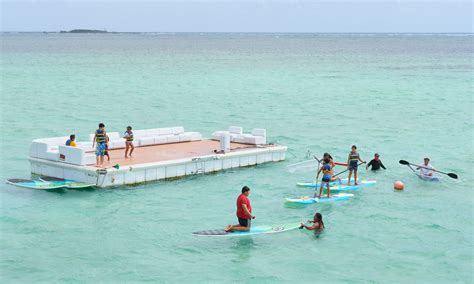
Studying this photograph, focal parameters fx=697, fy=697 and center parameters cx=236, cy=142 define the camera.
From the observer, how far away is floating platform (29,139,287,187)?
23.4 metres

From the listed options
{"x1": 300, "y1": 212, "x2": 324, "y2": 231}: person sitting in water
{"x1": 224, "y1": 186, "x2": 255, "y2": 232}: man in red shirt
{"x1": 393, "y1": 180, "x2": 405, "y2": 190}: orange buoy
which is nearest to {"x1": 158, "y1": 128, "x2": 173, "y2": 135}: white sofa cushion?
{"x1": 393, "y1": 180, "x2": 405, "y2": 190}: orange buoy

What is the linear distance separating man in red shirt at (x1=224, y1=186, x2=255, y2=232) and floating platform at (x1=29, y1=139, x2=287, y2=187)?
6.17 meters

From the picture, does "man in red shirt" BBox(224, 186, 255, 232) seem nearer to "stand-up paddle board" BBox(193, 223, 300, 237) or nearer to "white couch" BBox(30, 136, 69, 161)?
"stand-up paddle board" BBox(193, 223, 300, 237)

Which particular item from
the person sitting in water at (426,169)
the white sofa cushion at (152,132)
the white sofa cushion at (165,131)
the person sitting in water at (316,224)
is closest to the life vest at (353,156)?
the person sitting in water at (426,169)

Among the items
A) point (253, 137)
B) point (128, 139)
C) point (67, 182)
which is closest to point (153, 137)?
point (128, 139)

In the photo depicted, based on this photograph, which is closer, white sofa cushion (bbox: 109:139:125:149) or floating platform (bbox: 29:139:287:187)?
floating platform (bbox: 29:139:287:187)

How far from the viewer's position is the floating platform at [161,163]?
76.7 ft

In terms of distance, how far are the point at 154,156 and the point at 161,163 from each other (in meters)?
1.60

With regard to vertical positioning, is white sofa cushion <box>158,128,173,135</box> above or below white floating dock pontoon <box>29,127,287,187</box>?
above

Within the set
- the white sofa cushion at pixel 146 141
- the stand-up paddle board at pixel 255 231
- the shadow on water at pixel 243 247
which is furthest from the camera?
the white sofa cushion at pixel 146 141

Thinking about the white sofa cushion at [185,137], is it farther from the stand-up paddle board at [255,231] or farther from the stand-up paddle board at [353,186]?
the stand-up paddle board at [255,231]

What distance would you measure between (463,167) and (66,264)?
18.3 meters

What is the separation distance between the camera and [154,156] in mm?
26141

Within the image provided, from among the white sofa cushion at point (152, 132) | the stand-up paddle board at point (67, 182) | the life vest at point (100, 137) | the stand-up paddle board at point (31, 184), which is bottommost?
the stand-up paddle board at point (31, 184)
